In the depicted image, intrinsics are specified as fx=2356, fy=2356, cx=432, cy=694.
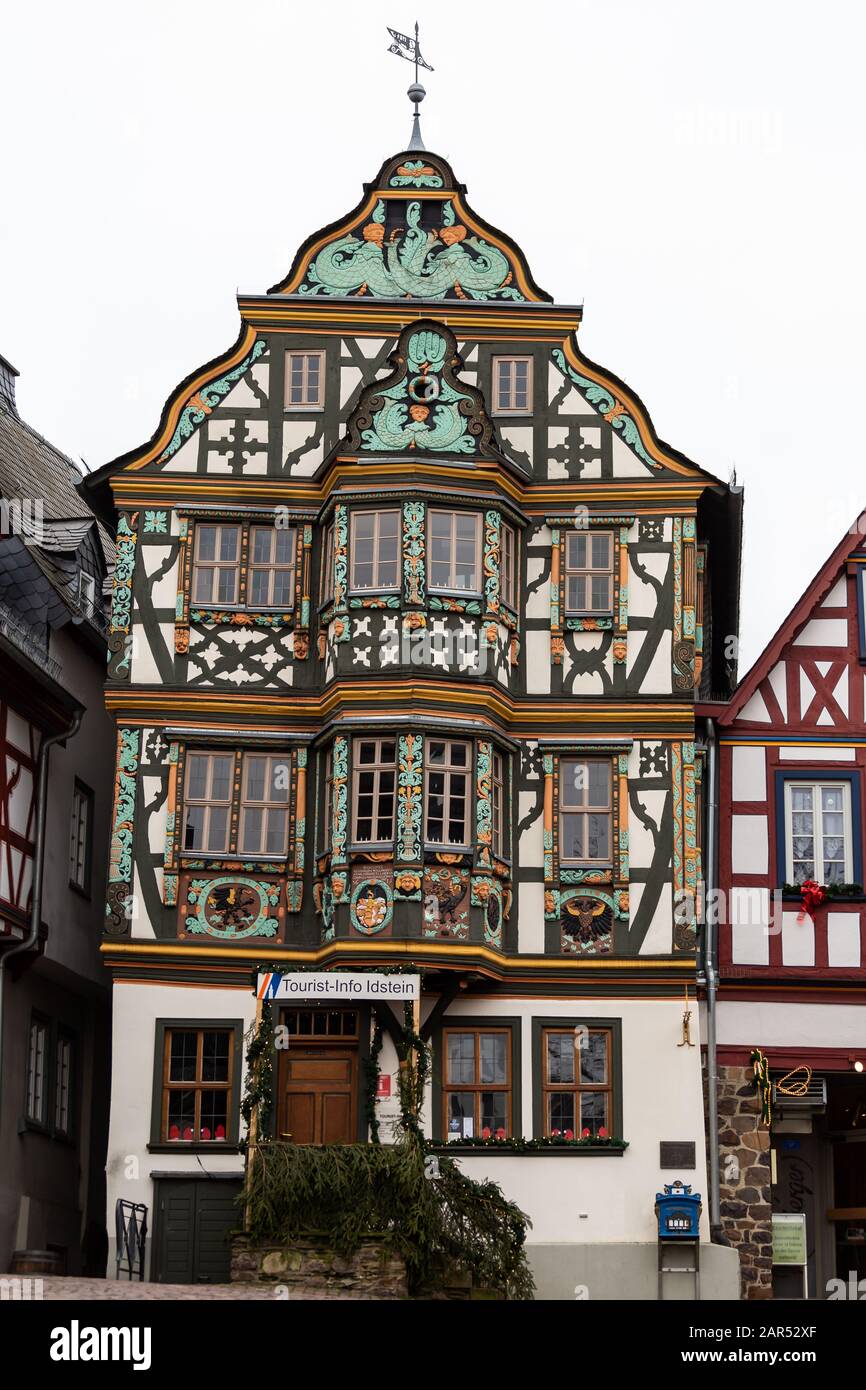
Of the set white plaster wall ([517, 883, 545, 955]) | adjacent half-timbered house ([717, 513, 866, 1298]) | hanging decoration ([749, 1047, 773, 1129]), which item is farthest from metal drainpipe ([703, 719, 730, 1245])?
white plaster wall ([517, 883, 545, 955])

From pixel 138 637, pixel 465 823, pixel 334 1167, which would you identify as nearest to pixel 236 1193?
pixel 334 1167

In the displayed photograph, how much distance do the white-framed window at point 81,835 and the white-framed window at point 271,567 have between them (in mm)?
4129

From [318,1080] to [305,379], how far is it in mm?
9737

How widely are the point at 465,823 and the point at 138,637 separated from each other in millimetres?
5231

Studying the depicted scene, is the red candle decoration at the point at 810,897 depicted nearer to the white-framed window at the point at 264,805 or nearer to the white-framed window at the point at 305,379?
the white-framed window at the point at 264,805

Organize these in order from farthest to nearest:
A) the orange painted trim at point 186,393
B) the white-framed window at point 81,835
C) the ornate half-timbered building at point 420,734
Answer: the white-framed window at point 81,835
the orange painted trim at point 186,393
the ornate half-timbered building at point 420,734

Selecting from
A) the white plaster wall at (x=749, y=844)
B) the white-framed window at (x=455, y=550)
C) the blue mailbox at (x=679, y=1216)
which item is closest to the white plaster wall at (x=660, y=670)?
the white plaster wall at (x=749, y=844)

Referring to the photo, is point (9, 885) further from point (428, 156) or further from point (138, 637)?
point (428, 156)

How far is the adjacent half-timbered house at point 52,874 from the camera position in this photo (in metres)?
30.7

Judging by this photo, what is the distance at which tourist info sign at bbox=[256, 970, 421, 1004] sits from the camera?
95.0ft

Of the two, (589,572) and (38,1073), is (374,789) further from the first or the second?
(38,1073)

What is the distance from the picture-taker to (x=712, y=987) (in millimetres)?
30953

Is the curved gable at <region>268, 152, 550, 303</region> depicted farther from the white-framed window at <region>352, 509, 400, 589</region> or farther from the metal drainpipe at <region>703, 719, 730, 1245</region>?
the metal drainpipe at <region>703, 719, 730, 1245</region>

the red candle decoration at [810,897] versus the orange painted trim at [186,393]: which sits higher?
the orange painted trim at [186,393]
